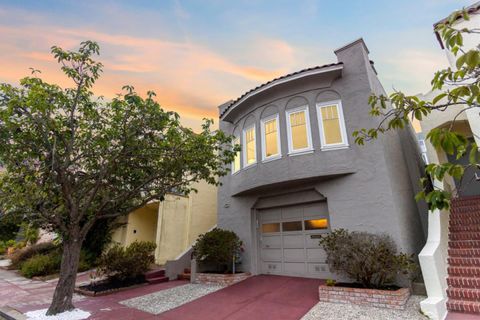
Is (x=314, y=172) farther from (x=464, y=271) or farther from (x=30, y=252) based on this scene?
(x=30, y=252)

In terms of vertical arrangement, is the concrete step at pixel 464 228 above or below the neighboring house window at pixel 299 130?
below

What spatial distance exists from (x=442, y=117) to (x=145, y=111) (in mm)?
12388

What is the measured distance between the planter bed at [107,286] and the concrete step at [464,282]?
9.90m

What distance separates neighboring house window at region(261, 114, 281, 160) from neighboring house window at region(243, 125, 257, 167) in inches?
22.7

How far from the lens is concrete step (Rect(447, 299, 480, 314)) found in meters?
5.39

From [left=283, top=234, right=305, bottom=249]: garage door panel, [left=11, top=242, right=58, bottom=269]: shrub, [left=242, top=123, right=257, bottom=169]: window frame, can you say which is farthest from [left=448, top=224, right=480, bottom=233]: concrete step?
[left=11, top=242, right=58, bottom=269]: shrub

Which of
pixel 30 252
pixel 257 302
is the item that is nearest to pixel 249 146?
pixel 257 302

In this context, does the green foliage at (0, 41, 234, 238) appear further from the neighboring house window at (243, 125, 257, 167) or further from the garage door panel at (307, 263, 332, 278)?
the garage door panel at (307, 263, 332, 278)

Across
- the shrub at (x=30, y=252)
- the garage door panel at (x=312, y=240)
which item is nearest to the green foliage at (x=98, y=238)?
the shrub at (x=30, y=252)

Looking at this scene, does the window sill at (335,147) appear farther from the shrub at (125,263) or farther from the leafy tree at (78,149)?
the shrub at (125,263)

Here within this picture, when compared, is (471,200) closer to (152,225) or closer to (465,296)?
(465,296)

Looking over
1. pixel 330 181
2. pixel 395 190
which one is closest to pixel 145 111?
pixel 330 181

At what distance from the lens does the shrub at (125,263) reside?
31.7 feet

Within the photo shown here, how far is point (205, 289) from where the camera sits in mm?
8867
